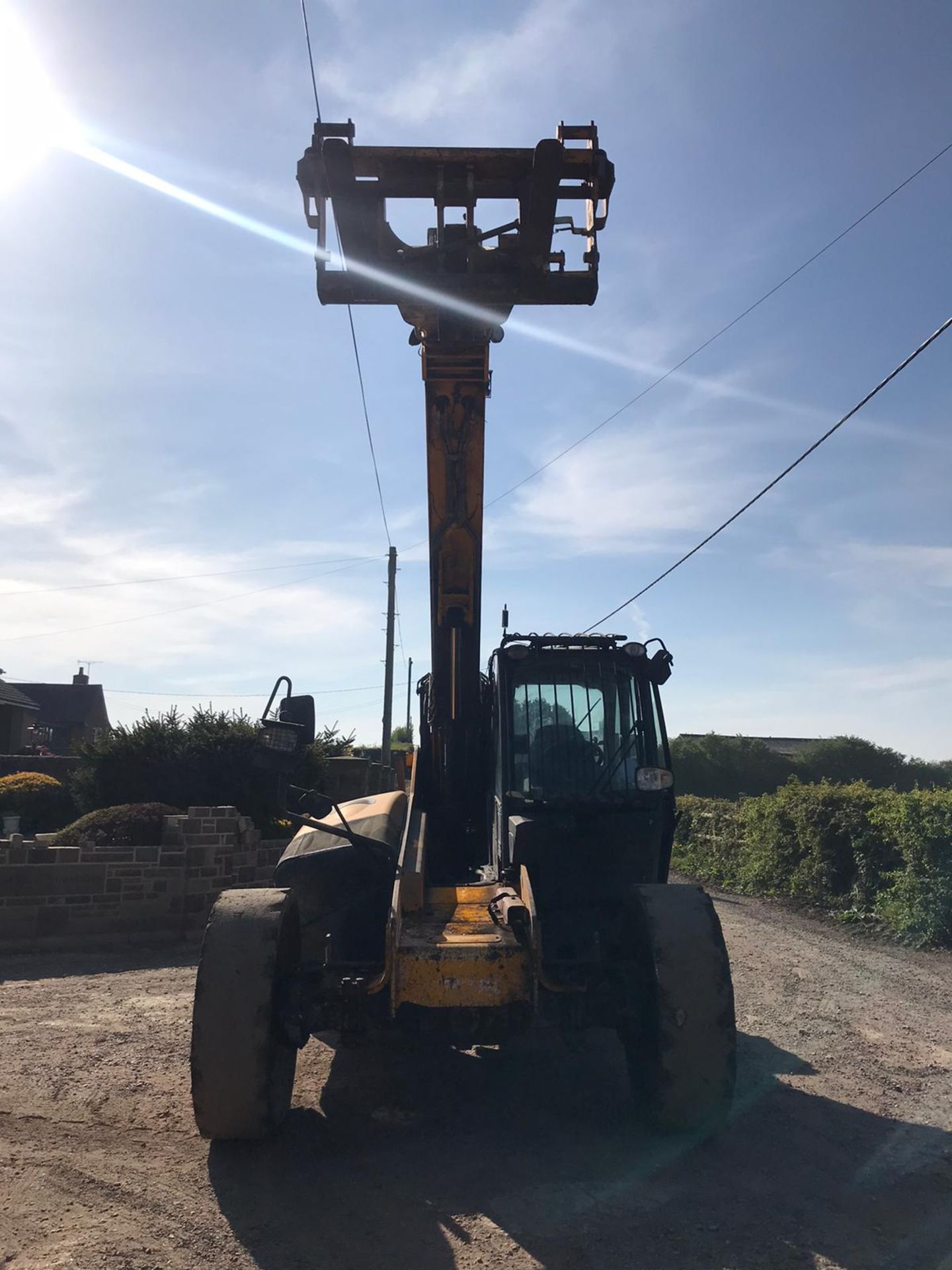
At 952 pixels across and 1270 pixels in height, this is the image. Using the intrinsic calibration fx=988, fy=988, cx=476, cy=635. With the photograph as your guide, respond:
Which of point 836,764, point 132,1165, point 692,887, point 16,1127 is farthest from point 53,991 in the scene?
point 836,764

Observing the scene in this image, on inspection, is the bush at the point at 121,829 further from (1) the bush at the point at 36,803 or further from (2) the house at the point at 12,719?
(2) the house at the point at 12,719

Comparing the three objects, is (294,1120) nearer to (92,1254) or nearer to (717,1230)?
(92,1254)

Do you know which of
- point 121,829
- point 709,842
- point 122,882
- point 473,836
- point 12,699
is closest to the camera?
point 473,836

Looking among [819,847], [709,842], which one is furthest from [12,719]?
[819,847]

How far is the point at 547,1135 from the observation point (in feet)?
18.2

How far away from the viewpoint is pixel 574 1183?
4.83 metres

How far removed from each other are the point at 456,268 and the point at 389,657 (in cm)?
2280

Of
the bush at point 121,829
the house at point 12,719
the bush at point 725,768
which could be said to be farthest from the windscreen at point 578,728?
the bush at point 725,768

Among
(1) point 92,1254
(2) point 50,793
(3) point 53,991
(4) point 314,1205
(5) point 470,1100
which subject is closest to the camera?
(1) point 92,1254

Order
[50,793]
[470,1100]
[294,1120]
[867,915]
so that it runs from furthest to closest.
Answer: [50,793] < [867,915] < [470,1100] < [294,1120]

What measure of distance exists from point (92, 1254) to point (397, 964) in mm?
1739

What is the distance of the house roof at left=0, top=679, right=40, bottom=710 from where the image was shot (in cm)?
3612

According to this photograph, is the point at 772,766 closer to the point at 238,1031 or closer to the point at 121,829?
the point at 121,829

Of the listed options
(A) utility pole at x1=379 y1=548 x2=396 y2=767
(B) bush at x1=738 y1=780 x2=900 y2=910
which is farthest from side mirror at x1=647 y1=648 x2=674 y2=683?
(A) utility pole at x1=379 y1=548 x2=396 y2=767
